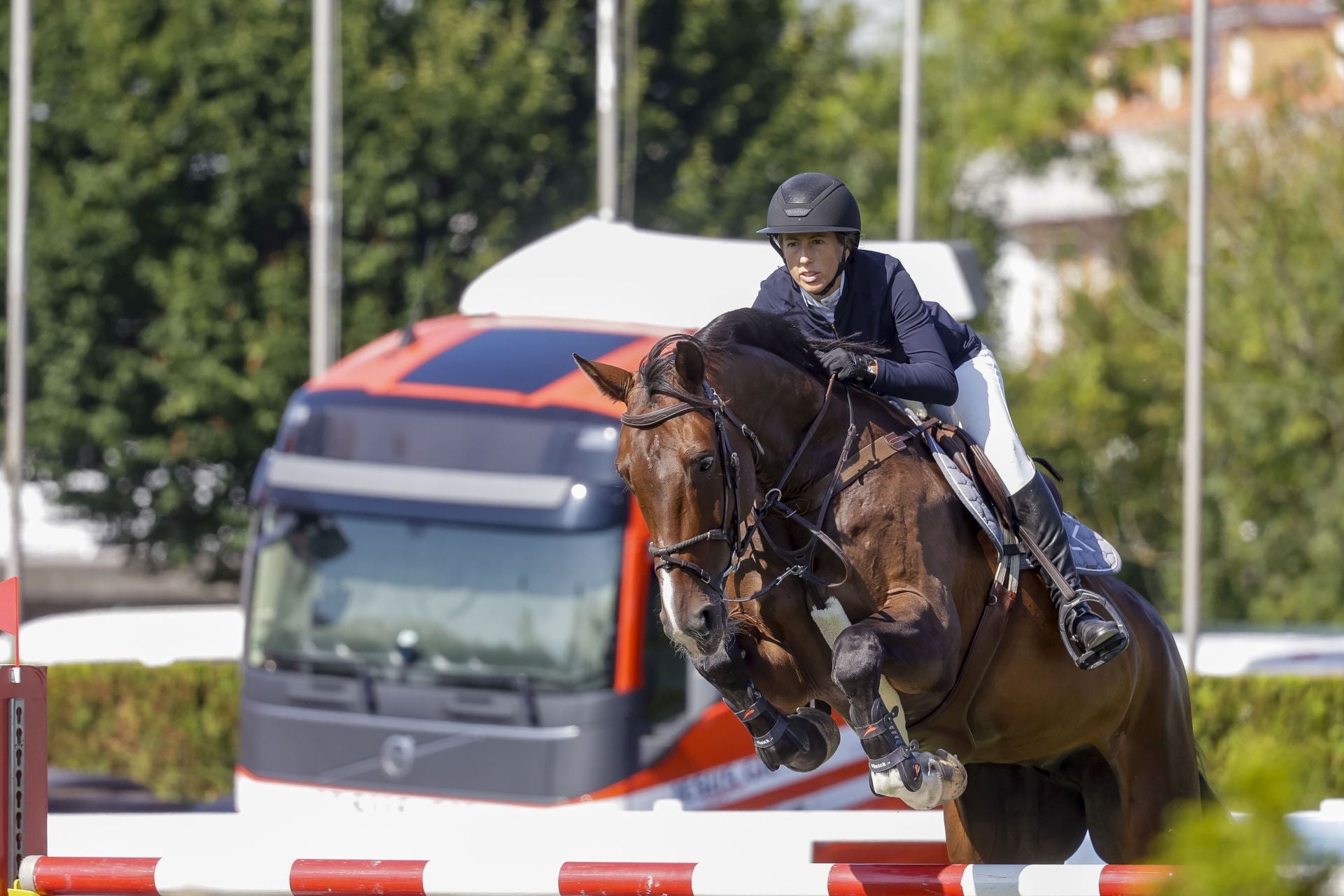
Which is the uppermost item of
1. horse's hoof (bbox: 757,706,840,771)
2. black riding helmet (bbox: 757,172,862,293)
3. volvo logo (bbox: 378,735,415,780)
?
black riding helmet (bbox: 757,172,862,293)

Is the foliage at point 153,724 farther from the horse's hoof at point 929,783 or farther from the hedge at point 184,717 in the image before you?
the horse's hoof at point 929,783

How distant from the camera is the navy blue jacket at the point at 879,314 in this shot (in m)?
5.20

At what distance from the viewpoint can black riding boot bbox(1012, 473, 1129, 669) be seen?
516cm

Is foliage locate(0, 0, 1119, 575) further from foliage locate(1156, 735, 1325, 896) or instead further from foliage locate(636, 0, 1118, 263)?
foliage locate(1156, 735, 1325, 896)

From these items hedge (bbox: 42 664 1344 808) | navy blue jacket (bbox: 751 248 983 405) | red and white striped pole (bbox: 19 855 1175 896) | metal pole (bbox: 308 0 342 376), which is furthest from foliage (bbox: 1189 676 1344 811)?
red and white striped pole (bbox: 19 855 1175 896)

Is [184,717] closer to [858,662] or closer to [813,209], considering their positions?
[813,209]

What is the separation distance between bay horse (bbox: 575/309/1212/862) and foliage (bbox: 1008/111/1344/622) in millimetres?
15884

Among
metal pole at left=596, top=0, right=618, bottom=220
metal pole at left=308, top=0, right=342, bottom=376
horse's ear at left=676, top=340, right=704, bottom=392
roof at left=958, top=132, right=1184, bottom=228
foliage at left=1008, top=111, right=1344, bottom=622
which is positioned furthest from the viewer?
roof at left=958, top=132, right=1184, bottom=228

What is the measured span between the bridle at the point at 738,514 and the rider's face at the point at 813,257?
1.10 feet

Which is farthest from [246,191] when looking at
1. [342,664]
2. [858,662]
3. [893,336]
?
[858,662]

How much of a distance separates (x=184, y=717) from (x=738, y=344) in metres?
10.9

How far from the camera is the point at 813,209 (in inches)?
199

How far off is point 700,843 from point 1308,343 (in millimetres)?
17663

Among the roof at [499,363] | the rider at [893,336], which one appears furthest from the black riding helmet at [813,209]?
the roof at [499,363]
